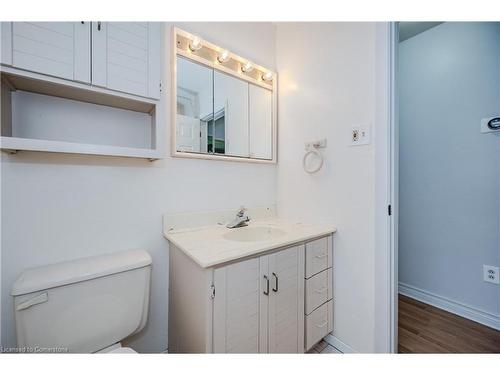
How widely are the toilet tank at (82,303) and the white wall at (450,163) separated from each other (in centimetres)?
225

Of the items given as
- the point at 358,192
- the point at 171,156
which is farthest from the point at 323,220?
the point at 171,156

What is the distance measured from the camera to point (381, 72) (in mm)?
1126

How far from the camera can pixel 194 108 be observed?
4.36 ft

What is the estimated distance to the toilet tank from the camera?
2.44 ft

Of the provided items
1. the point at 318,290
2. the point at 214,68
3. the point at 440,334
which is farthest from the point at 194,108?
the point at 440,334

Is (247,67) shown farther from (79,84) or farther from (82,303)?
(82,303)

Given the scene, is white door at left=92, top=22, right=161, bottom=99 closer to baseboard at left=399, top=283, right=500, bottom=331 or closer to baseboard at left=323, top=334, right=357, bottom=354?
baseboard at left=323, top=334, right=357, bottom=354

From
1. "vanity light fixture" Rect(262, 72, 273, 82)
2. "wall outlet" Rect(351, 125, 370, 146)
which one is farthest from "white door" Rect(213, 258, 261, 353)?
"vanity light fixture" Rect(262, 72, 273, 82)

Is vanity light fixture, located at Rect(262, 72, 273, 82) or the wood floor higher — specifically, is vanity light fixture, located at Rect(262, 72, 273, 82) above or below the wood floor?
above

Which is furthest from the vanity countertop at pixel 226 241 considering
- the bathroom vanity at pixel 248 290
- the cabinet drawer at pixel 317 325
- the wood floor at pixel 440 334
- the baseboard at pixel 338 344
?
the wood floor at pixel 440 334

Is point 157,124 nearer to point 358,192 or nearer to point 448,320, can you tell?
point 358,192

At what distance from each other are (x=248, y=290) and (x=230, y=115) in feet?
3.77

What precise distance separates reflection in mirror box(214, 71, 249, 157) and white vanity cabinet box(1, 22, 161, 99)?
479mm

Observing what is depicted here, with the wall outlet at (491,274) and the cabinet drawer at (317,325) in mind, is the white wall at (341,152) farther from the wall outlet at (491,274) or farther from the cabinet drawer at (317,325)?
the wall outlet at (491,274)
